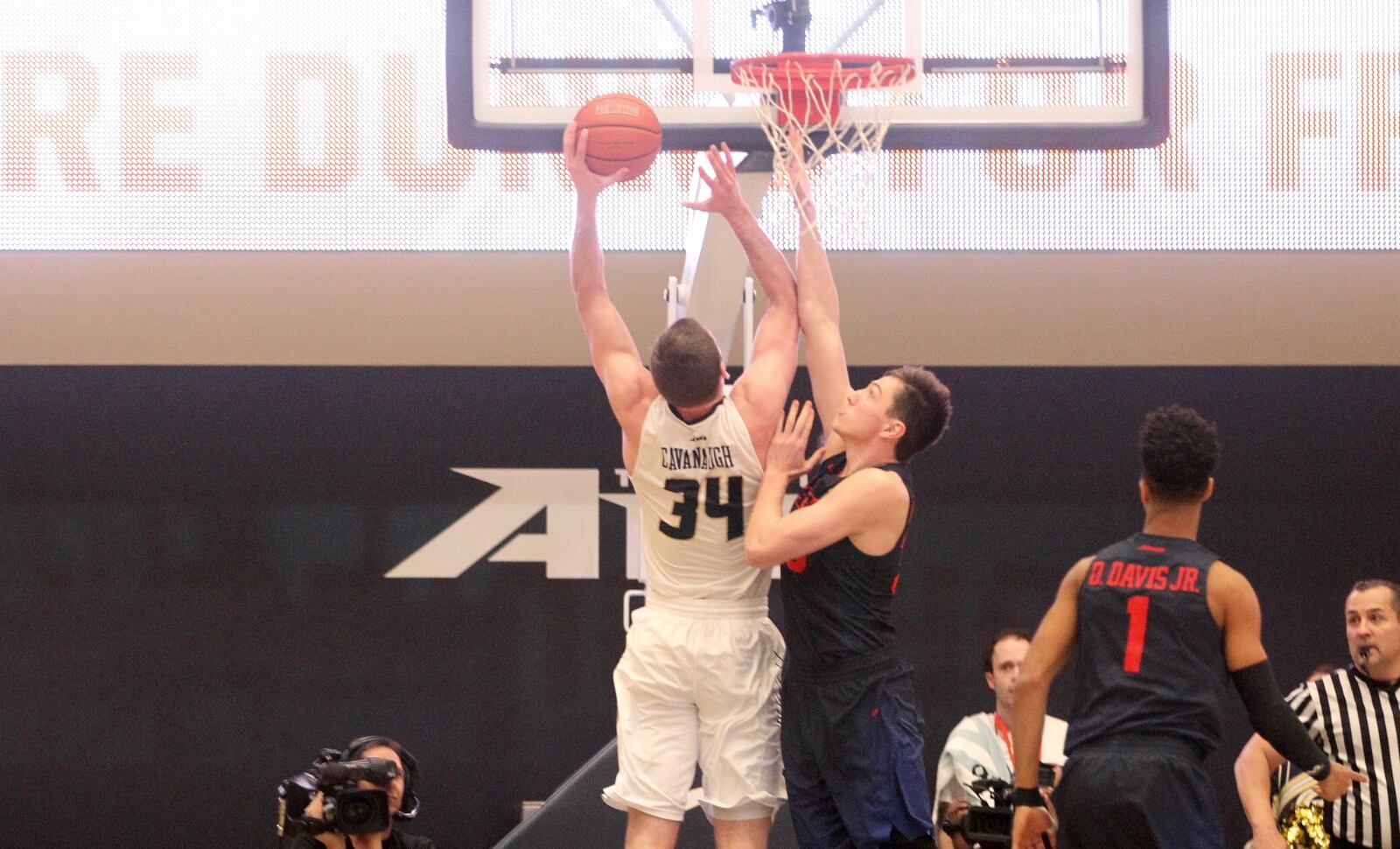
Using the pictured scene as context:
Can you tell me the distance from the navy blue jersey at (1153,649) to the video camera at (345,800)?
233 cm

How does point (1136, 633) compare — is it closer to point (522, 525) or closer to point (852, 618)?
point (852, 618)

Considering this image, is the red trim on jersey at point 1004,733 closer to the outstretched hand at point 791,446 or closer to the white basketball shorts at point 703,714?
the white basketball shorts at point 703,714

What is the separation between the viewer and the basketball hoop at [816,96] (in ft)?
15.4

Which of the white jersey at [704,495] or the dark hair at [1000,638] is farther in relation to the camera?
the dark hair at [1000,638]

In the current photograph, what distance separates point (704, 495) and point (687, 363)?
0.38m

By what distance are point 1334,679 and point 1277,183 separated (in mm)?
2839

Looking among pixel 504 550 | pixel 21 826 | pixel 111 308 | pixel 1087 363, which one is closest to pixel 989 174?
pixel 1087 363

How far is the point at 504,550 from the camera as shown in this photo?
23.7 feet

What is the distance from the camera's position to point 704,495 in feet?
13.5

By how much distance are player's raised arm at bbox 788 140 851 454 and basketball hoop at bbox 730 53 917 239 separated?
0.29 meters

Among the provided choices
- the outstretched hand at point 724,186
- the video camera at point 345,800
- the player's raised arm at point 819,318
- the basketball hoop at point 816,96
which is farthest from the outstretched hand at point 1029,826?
the video camera at point 345,800

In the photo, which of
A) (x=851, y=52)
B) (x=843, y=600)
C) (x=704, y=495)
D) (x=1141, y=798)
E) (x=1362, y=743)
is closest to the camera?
(x=1141, y=798)

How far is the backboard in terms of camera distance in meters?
4.96

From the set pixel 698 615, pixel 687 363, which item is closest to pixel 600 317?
pixel 687 363
